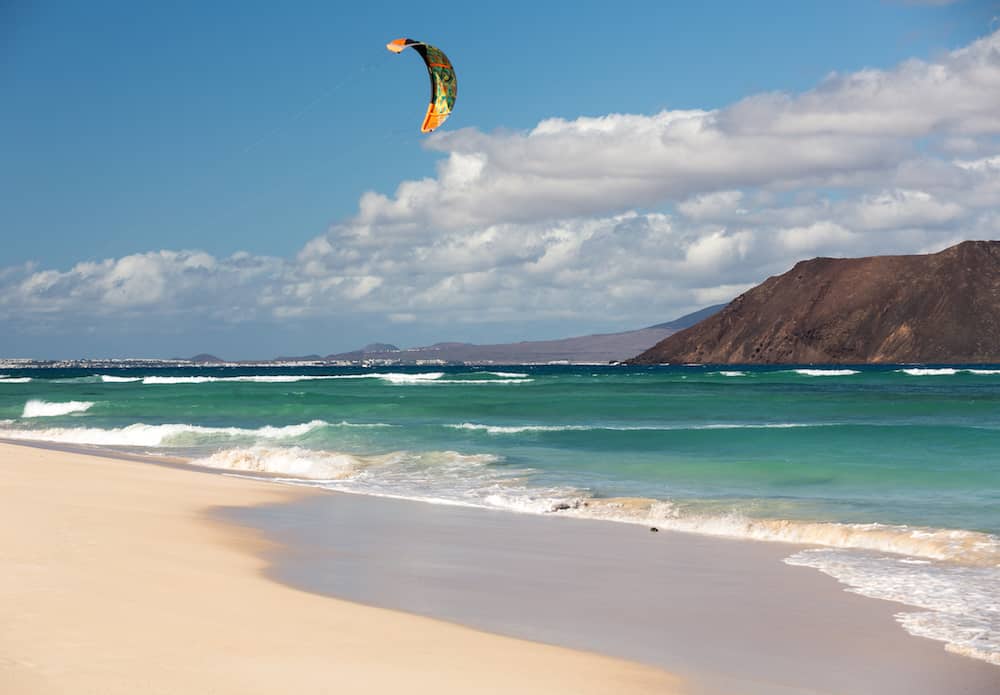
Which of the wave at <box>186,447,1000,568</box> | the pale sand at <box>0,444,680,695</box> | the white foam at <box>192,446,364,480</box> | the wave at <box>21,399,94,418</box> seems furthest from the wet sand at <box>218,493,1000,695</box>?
the wave at <box>21,399,94,418</box>

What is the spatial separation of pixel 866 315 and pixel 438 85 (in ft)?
448

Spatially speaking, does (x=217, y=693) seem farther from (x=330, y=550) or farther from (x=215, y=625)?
(x=330, y=550)

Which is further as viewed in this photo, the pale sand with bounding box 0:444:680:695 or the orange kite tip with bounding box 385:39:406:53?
the orange kite tip with bounding box 385:39:406:53

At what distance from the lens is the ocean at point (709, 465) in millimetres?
10195

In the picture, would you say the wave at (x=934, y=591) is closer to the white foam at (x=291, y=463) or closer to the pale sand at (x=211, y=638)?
the pale sand at (x=211, y=638)

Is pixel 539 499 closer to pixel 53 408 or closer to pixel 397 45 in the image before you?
pixel 397 45

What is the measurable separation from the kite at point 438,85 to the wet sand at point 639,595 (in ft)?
37.3

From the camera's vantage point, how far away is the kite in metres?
21.5

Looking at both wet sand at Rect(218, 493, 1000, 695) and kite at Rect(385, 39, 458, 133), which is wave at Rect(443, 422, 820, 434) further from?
wet sand at Rect(218, 493, 1000, 695)

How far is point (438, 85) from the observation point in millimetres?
21844

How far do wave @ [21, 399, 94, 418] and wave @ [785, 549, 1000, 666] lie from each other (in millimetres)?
35684

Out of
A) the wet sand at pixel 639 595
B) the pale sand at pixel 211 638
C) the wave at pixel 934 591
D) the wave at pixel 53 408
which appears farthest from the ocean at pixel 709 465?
the pale sand at pixel 211 638

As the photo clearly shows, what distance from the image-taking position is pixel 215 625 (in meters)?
6.25

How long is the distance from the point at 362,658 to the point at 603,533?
631 centimetres
